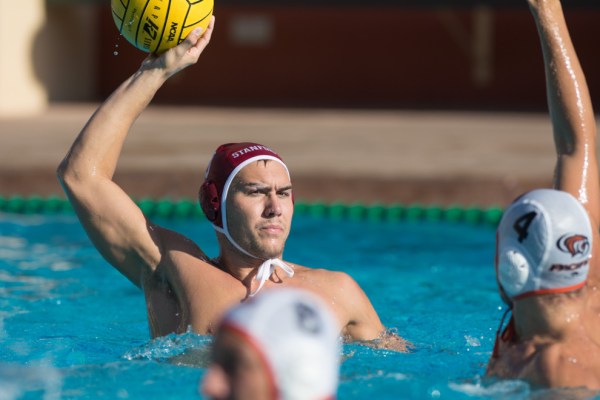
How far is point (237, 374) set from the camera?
1.73 m

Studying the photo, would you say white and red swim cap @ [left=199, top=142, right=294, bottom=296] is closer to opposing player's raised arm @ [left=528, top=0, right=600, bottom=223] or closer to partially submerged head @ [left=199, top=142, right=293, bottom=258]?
partially submerged head @ [left=199, top=142, right=293, bottom=258]

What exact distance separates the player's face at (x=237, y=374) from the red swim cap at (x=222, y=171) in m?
1.69

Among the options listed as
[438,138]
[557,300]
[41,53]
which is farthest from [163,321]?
[41,53]

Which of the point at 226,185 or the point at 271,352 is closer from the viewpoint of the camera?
the point at 271,352

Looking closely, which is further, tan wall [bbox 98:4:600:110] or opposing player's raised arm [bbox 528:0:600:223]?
tan wall [bbox 98:4:600:110]

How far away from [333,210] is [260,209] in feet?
15.2

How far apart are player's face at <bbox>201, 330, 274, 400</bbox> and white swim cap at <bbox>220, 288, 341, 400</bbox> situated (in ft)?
0.04

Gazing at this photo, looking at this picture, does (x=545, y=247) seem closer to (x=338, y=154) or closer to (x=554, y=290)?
(x=554, y=290)

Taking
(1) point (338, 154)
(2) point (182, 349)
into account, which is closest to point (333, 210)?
(1) point (338, 154)

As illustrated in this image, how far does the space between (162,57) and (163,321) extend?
939 mm

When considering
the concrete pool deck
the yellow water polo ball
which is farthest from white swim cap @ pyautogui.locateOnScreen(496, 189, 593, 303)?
the concrete pool deck

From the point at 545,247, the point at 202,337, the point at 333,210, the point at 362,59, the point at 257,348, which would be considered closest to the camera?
the point at 257,348

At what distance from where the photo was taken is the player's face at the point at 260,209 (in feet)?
11.0

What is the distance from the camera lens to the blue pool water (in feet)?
11.0
